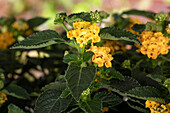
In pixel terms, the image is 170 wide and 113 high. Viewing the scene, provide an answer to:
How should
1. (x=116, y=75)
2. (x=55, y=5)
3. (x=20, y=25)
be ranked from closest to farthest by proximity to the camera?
1. (x=116, y=75)
2. (x=20, y=25)
3. (x=55, y=5)

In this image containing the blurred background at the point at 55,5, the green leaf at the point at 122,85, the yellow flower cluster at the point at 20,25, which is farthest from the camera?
the blurred background at the point at 55,5

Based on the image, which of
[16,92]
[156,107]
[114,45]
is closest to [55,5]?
[114,45]

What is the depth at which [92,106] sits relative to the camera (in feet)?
2.27

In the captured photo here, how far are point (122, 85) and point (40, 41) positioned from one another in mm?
281

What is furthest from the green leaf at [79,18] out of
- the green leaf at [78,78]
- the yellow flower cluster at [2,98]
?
the yellow flower cluster at [2,98]

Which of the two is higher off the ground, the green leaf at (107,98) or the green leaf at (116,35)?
the green leaf at (116,35)

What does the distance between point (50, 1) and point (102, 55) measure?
254 centimetres

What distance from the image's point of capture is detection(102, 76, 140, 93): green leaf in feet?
2.32

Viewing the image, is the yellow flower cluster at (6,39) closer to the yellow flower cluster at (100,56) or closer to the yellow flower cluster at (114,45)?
the yellow flower cluster at (114,45)

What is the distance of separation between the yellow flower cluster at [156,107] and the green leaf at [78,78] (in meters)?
0.20

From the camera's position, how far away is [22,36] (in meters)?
1.19

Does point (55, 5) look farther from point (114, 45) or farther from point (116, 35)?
point (116, 35)

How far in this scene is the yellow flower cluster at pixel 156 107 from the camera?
2.20ft

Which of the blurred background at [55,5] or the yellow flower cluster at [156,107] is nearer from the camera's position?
the yellow flower cluster at [156,107]
